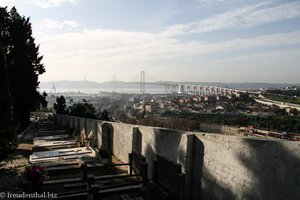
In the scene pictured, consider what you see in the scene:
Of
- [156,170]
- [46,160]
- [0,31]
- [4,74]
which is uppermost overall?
[0,31]

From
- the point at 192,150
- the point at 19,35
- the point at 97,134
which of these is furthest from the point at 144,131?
the point at 19,35

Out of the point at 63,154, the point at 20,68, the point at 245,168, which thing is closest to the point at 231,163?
the point at 245,168

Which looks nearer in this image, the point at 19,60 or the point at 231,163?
the point at 231,163

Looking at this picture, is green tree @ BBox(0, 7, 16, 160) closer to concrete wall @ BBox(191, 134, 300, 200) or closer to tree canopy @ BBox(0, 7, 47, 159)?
concrete wall @ BBox(191, 134, 300, 200)

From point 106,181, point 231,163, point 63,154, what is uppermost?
point 231,163

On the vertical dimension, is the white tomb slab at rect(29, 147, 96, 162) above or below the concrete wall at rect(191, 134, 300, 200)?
below

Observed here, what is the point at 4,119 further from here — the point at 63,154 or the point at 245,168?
the point at 245,168

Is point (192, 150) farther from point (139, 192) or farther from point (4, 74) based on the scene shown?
point (4, 74)

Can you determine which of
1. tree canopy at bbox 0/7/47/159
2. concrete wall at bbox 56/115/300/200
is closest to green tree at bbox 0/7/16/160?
concrete wall at bbox 56/115/300/200

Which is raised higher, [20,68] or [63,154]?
[20,68]
